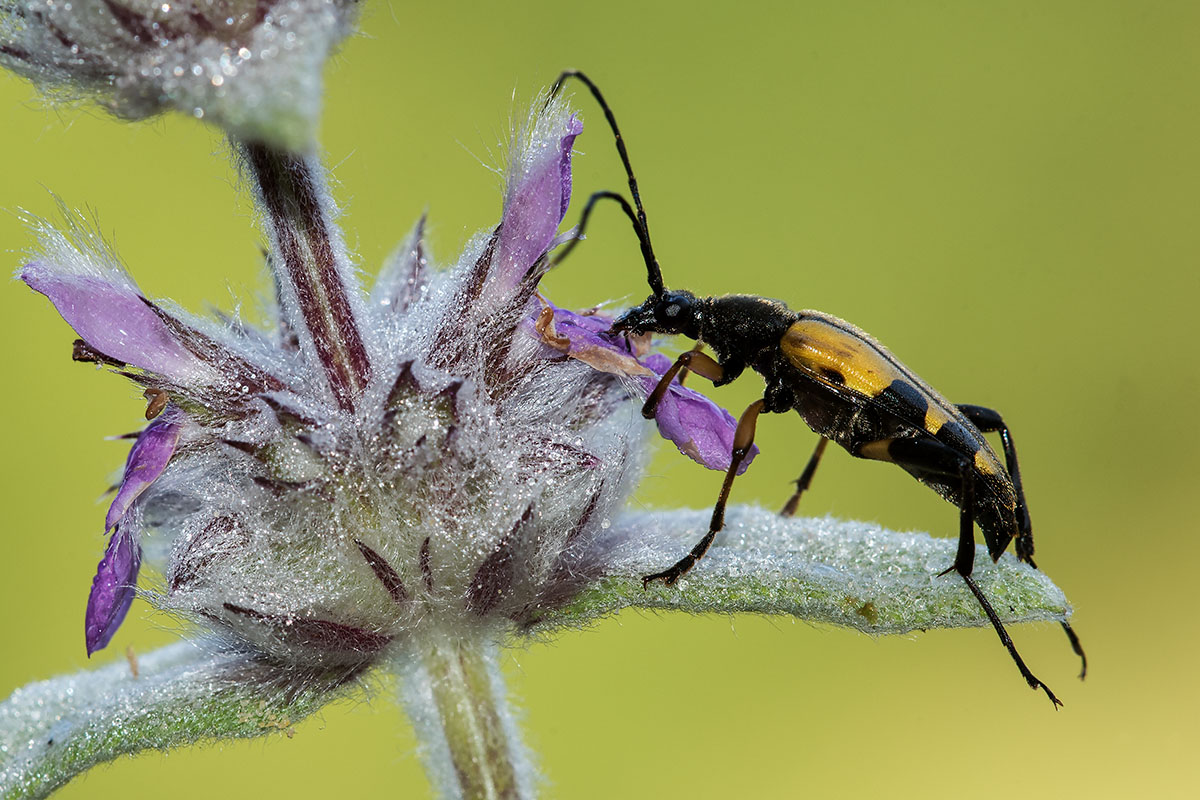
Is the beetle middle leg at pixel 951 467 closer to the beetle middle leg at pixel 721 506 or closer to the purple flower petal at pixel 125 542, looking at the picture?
the beetle middle leg at pixel 721 506

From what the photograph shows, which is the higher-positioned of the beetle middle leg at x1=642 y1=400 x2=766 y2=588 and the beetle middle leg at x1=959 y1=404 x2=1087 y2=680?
the beetle middle leg at x1=642 y1=400 x2=766 y2=588

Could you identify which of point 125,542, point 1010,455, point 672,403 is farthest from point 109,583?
point 1010,455

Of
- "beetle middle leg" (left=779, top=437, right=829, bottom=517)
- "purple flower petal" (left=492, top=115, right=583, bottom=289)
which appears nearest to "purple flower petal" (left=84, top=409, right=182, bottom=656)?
"purple flower petal" (left=492, top=115, right=583, bottom=289)

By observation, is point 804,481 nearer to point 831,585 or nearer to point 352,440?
point 831,585

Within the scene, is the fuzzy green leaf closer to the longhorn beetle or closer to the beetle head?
the longhorn beetle

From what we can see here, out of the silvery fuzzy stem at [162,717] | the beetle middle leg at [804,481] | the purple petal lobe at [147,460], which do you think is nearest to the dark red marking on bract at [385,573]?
the silvery fuzzy stem at [162,717]

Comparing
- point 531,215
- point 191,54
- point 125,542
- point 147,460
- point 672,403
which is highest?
point 191,54
